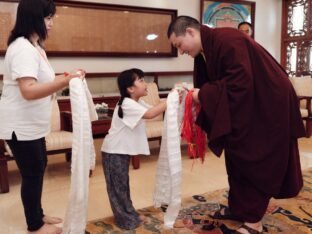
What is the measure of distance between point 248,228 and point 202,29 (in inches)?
45.6

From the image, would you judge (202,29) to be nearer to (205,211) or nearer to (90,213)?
(205,211)

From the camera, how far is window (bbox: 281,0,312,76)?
6.09 meters

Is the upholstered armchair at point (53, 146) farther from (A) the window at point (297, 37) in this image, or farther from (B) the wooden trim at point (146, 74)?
(A) the window at point (297, 37)

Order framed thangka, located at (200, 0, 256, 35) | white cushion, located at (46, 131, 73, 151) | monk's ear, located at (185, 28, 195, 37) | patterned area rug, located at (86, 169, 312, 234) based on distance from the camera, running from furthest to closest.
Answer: framed thangka, located at (200, 0, 256, 35), white cushion, located at (46, 131, 73, 151), patterned area rug, located at (86, 169, 312, 234), monk's ear, located at (185, 28, 195, 37)

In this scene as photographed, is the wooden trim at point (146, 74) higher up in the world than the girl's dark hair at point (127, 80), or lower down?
higher up

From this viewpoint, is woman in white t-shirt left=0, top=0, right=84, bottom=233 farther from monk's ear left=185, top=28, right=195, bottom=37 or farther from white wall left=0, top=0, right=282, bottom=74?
white wall left=0, top=0, right=282, bottom=74

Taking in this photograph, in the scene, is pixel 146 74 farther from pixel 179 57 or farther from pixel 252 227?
pixel 252 227

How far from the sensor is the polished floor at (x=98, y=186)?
7.82 feet

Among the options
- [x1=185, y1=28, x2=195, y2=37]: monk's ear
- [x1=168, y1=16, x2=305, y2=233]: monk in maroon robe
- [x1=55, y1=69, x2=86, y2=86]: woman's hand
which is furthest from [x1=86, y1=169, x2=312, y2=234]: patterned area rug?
[x1=185, y1=28, x2=195, y2=37]: monk's ear

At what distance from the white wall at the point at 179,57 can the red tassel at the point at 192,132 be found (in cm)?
298

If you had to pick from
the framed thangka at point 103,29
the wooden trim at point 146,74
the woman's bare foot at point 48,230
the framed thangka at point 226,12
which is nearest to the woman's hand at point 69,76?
the woman's bare foot at point 48,230

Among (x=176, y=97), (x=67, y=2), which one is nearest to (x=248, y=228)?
(x=176, y=97)

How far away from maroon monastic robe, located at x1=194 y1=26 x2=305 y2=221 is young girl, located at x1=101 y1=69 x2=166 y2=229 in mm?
381

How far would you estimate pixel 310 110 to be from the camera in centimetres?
475
